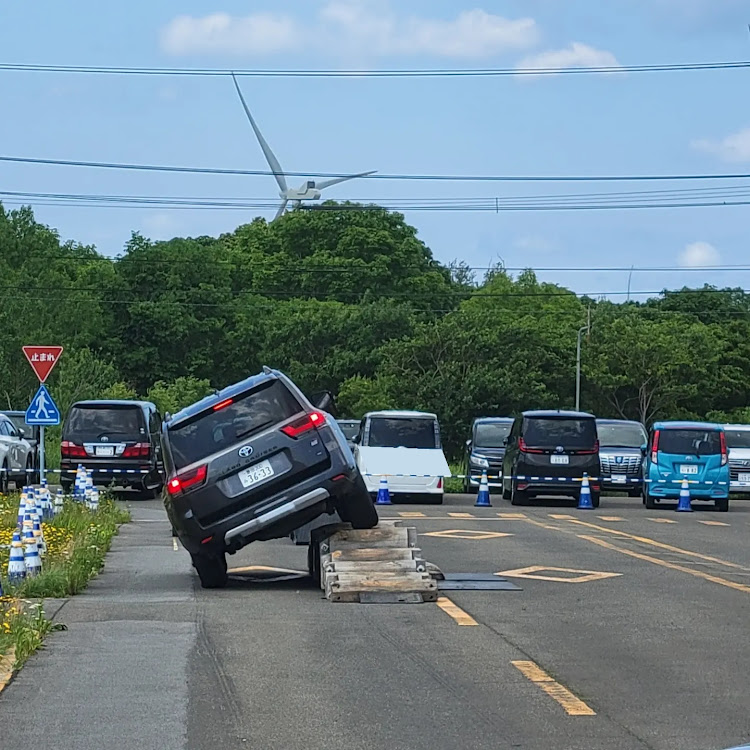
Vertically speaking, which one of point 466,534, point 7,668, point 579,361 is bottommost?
point 7,668

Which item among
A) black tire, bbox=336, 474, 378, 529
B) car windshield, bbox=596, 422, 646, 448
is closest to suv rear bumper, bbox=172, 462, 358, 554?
black tire, bbox=336, 474, 378, 529

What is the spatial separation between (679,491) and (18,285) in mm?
52285

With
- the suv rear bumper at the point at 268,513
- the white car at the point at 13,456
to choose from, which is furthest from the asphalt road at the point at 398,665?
the white car at the point at 13,456

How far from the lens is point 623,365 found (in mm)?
72312

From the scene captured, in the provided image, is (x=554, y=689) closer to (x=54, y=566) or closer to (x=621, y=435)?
(x=54, y=566)

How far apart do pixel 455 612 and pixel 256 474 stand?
89.3 inches

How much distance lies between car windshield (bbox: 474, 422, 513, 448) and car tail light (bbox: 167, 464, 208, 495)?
23.4m

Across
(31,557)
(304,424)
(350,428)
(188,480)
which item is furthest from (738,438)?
(188,480)

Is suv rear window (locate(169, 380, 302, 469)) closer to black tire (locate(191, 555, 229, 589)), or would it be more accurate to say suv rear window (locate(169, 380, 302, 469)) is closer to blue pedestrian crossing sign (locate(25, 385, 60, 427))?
black tire (locate(191, 555, 229, 589))

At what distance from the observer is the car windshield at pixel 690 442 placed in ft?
99.9

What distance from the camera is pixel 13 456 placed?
31.5 m

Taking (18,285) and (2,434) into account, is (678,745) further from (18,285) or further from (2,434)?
(18,285)

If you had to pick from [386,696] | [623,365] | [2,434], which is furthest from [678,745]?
[623,365]

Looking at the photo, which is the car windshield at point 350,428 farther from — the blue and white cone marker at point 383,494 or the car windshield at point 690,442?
the car windshield at point 690,442
